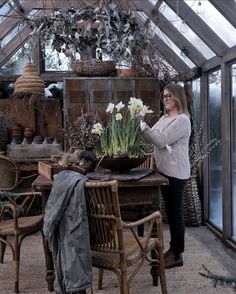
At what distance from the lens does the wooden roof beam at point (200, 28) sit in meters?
4.21

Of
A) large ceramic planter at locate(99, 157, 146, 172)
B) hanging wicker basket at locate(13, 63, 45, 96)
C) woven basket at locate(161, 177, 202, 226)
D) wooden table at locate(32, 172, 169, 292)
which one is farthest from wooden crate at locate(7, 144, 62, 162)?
wooden table at locate(32, 172, 169, 292)

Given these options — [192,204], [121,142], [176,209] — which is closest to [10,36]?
[192,204]

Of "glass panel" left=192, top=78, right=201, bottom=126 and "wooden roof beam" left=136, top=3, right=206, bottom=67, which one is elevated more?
"wooden roof beam" left=136, top=3, right=206, bottom=67

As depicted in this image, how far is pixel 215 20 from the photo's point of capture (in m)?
4.07

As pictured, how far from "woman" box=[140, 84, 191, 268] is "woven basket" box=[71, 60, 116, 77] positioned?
2.06 metres

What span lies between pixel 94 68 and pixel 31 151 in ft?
4.10

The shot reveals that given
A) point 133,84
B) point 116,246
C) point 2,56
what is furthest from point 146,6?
point 116,246

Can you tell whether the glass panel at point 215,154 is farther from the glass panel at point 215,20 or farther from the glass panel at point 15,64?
the glass panel at point 15,64

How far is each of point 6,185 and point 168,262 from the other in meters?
2.01

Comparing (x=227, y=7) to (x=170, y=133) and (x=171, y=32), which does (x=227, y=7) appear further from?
(x=171, y=32)

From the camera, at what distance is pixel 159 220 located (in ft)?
9.11

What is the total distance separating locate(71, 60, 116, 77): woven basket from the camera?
17.7ft

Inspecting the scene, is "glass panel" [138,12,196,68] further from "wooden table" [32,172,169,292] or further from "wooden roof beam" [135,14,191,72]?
"wooden table" [32,172,169,292]

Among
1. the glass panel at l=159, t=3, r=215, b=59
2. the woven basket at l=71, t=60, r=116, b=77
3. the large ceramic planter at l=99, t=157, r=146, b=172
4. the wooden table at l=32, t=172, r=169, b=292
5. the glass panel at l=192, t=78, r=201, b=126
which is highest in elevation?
the glass panel at l=159, t=3, r=215, b=59
